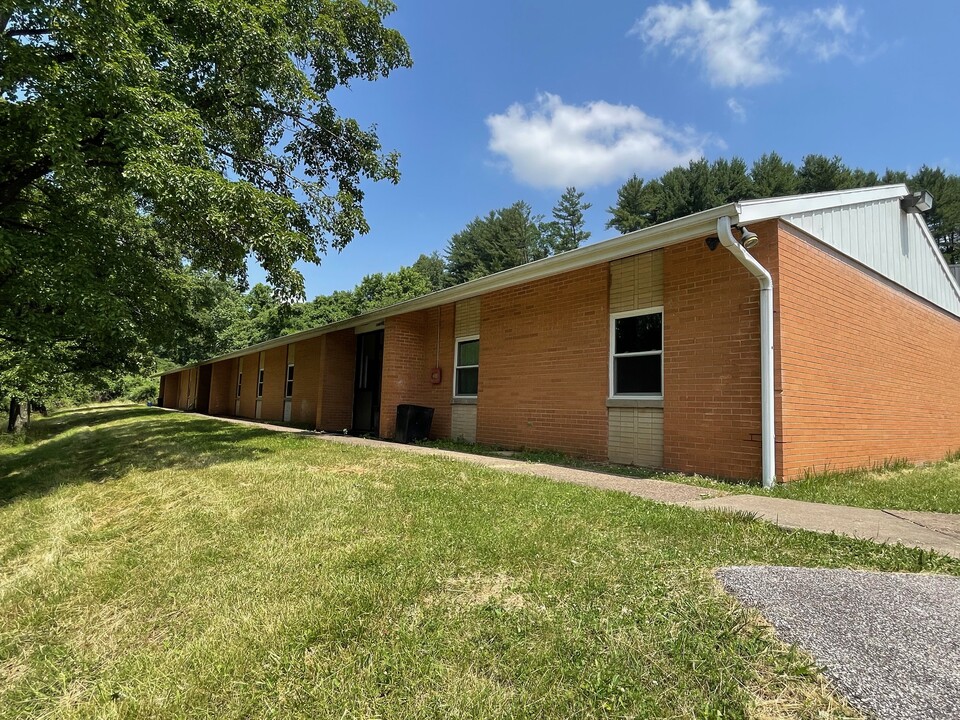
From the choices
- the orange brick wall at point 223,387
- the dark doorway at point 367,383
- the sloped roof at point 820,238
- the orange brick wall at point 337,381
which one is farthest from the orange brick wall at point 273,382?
the sloped roof at point 820,238

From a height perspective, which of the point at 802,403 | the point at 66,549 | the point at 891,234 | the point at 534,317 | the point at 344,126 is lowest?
the point at 66,549

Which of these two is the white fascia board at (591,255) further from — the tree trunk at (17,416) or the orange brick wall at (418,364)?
the tree trunk at (17,416)

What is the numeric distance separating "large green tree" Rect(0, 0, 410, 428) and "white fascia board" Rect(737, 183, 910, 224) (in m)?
5.89

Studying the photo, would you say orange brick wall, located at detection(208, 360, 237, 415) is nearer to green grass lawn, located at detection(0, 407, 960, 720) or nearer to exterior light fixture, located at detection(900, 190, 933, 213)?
green grass lawn, located at detection(0, 407, 960, 720)

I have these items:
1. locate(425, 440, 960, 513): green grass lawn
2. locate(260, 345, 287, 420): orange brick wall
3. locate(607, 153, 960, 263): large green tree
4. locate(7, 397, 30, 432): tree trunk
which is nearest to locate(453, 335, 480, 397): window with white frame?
locate(425, 440, 960, 513): green grass lawn

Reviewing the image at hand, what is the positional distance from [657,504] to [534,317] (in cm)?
543

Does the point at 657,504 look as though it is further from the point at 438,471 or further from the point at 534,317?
the point at 534,317

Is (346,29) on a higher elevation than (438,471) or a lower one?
higher

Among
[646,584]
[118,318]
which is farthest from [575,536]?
[118,318]

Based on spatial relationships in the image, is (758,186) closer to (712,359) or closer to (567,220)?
(567,220)

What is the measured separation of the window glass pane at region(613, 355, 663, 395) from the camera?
7.77 m

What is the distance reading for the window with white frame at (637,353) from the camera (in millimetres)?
7758

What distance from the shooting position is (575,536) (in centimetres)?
377

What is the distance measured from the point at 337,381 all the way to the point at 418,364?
3.76 metres
